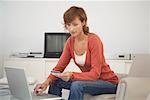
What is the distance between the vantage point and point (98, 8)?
16.3ft

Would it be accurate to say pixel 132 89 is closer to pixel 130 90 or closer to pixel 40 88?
pixel 130 90

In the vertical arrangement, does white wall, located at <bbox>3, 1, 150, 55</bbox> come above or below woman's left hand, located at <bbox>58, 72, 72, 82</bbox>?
above

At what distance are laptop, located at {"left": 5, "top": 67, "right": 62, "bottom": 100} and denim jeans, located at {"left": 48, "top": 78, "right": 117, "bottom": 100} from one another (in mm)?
120

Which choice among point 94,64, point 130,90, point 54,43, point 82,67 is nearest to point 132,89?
point 130,90

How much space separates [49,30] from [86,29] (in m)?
2.92

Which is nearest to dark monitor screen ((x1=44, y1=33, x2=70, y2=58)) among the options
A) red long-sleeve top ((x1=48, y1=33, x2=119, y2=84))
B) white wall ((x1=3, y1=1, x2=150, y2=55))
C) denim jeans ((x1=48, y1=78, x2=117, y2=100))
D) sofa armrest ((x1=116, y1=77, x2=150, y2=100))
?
white wall ((x1=3, y1=1, x2=150, y2=55))

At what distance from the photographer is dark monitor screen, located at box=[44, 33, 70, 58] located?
4531 millimetres

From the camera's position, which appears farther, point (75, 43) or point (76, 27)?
point (75, 43)

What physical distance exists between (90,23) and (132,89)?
10.3 ft

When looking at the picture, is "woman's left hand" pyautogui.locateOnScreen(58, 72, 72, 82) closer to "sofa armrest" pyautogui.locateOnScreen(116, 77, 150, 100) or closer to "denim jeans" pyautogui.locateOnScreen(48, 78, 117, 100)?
"denim jeans" pyautogui.locateOnScreen(48, 78, 117, 100)

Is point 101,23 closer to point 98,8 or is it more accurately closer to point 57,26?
point 98,8

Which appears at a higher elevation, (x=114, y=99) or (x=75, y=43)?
(x=75, y=43)

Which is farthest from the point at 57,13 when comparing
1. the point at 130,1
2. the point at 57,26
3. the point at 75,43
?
the point at 75,43

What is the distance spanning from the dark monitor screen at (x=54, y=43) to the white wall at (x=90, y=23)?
Result: 0.41 meters
